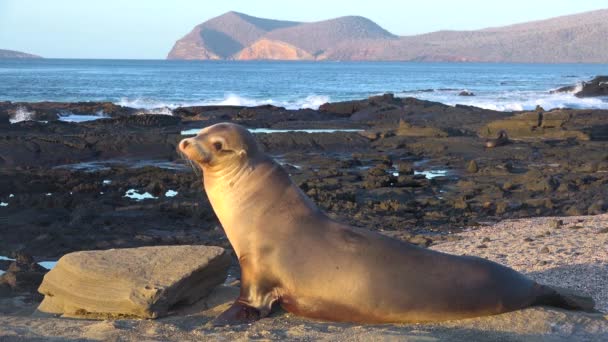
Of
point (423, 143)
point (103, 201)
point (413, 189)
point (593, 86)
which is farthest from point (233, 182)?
point (593, 86)

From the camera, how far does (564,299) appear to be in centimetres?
759

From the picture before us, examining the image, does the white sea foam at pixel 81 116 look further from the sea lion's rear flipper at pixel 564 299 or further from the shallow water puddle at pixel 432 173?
the sea lion's rear flipper at pixel 564 299

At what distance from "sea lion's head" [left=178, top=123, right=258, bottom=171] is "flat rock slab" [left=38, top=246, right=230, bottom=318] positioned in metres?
1.03

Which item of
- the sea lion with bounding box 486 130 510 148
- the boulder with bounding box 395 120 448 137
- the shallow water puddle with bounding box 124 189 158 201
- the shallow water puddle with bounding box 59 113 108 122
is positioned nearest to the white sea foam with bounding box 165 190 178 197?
the shallow water puddle with bounding box 124 189 158 201

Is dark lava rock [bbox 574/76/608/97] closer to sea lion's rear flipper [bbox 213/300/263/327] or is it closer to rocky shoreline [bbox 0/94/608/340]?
rocky shoreline [bbox 0/94/608/340]

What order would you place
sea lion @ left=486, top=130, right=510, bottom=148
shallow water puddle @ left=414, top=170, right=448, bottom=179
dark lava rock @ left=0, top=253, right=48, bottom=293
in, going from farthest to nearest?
1. sea lion @ left=486, top=130, right=510, bottom=148
2. shallow water puddle @ left=414, top=170, right=448, bottom=179
3. dark lava rock @ left=0, top=253, right=48, bottom=293

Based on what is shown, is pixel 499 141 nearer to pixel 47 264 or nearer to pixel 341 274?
pixel 47 264

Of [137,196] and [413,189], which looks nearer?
[137,196]

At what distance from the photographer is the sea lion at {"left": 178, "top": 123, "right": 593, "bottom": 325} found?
7.07 m

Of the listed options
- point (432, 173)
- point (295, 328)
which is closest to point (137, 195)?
point (432, 173)

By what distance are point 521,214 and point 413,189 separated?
9.88 ft

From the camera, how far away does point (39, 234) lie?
12750 mm

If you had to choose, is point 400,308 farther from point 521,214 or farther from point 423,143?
point 423,143

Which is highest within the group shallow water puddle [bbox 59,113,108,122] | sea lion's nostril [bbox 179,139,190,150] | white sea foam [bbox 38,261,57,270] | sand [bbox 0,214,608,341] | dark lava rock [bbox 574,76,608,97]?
sea lion's nostril [bbox 179,139,190,150]
